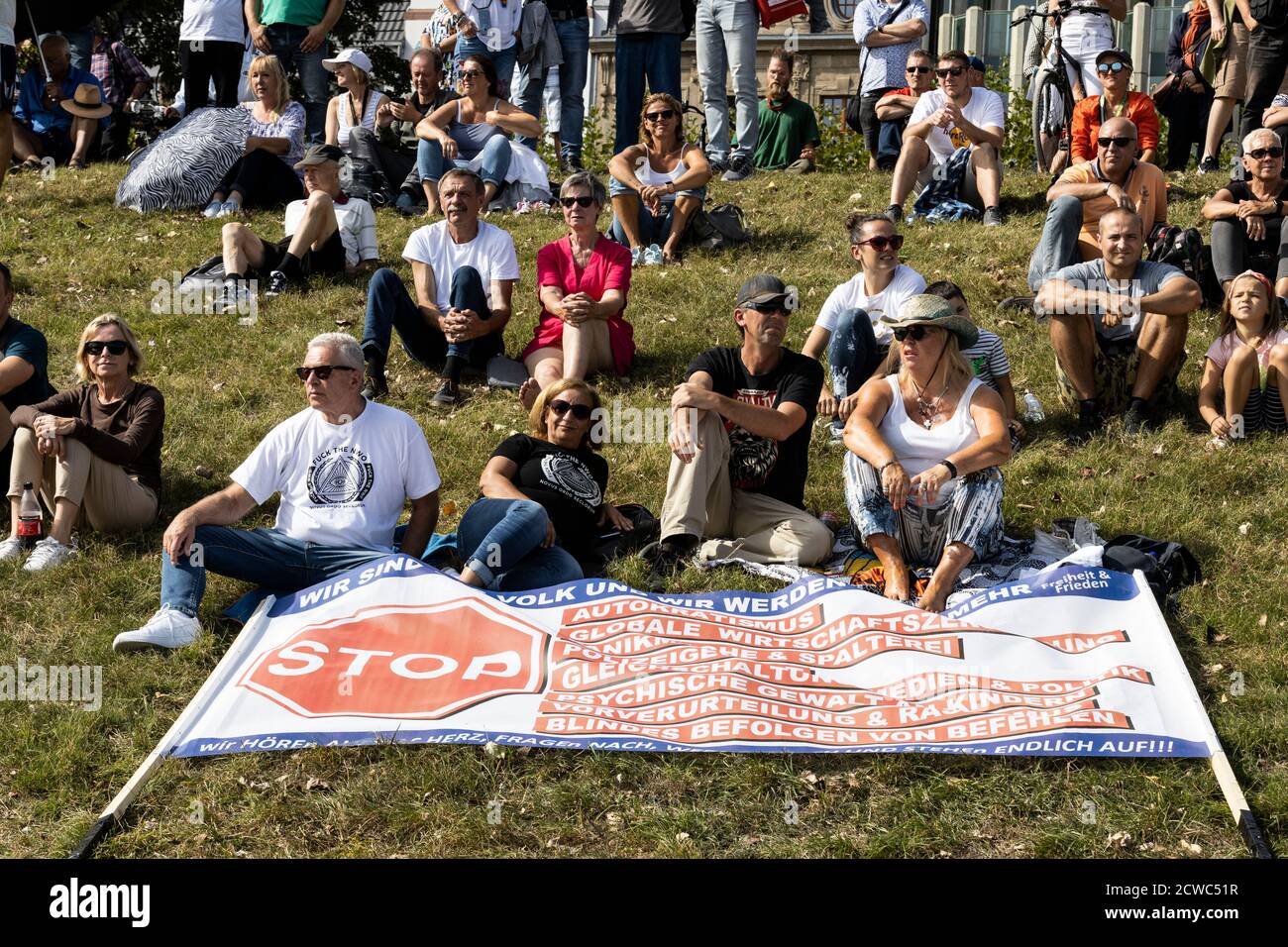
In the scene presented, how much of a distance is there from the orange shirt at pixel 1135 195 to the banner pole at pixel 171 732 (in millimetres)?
6179

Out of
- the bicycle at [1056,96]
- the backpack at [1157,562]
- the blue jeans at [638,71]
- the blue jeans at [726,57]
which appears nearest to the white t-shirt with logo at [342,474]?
the backpack at [1157,562]

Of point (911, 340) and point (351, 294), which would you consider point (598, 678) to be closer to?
point (911, 340)

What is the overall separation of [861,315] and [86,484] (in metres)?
4.26

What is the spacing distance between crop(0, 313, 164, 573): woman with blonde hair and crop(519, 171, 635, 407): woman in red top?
8.14ft

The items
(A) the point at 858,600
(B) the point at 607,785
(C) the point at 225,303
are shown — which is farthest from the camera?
(C) the point at 225,303

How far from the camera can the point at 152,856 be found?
5121mm

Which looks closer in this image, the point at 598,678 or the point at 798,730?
the point at 798,730

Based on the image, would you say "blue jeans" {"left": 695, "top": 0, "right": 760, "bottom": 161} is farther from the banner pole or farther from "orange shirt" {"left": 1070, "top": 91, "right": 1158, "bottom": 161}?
the banner pole

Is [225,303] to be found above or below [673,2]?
below

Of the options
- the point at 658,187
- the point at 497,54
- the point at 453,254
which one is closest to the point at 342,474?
the point at 453,254

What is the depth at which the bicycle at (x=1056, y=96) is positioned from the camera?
14.0 m

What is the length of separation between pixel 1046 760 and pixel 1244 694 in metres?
1.05

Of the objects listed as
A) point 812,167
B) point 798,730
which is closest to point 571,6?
point 812,167

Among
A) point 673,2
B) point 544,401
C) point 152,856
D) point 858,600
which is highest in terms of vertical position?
point 673,2
